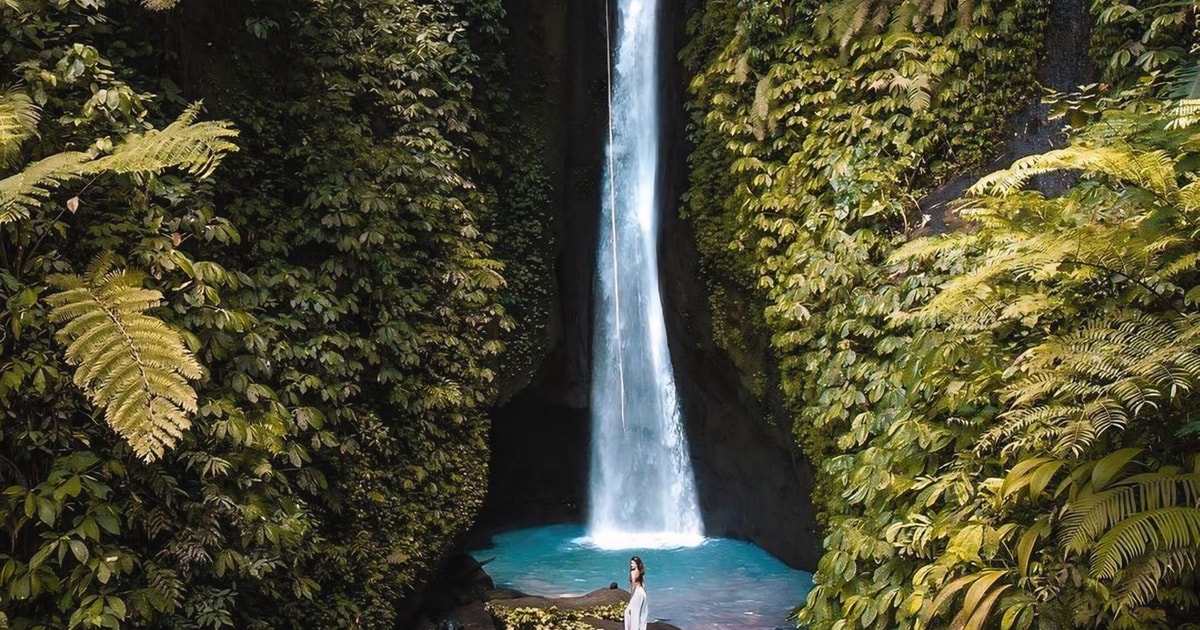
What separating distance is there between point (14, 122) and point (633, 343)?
9.54 m

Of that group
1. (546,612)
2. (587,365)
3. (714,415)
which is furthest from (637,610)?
(587,365)

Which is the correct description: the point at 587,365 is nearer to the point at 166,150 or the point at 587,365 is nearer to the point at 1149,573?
the point at 166,150

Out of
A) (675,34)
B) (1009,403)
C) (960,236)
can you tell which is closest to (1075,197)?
(960,236)

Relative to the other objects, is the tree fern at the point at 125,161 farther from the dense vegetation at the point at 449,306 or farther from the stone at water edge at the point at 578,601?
the stone at water edge at the point at 578,601

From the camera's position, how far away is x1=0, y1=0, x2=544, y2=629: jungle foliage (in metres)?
4.67

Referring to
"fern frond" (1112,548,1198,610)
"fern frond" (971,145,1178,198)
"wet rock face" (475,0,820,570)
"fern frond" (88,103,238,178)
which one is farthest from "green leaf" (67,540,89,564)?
"wet rock face" (475,0,820,570)

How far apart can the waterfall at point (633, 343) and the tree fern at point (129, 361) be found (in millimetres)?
8892

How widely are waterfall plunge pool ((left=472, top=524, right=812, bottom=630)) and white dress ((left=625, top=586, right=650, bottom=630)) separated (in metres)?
2.43

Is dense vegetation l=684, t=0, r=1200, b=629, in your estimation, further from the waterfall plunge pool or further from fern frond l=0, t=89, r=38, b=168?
fern frond l=0, t=89, r=38, b=168

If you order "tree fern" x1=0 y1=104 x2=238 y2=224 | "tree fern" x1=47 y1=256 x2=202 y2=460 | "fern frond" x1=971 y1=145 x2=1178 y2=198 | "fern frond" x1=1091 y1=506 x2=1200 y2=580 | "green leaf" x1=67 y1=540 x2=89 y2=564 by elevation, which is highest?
"tree fern" x1=0 y1=104 x2=238 y2=224

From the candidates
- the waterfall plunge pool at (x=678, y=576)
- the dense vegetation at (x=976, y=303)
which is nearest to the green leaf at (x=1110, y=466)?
the dense vegetation at (x=976, y=303)

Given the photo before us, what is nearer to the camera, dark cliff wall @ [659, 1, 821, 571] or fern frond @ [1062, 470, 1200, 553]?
fern frond @ [1062, 470, 1200, 553]

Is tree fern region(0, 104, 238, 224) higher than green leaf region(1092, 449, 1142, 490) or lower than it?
higher

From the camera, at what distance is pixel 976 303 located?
4.71 meters
